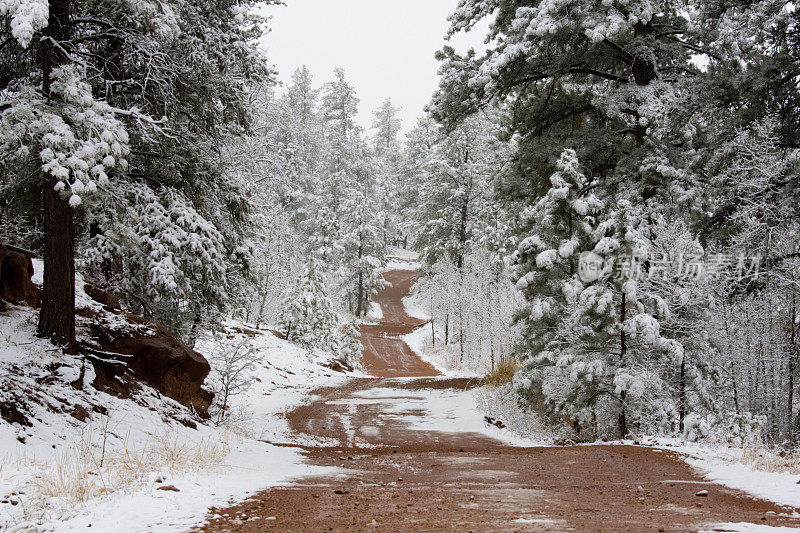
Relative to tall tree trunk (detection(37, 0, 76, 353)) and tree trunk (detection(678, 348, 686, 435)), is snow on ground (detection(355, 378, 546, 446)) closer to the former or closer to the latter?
tree trunk (detection(678, 348, 686, 435))

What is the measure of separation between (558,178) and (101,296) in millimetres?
9430

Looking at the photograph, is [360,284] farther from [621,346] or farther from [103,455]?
[103,455]

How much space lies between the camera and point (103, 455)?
595 centimetres

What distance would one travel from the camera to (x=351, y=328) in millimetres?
33281

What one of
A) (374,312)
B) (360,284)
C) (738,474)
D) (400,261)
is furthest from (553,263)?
(400,261)

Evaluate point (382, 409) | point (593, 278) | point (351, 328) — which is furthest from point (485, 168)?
point (593, 278)

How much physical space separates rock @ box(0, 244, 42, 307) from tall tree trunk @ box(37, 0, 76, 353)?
137cm

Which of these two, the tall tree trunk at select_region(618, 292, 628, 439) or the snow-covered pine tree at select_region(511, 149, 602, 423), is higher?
the snow-covered pine tree at select_region(511, 149, 602, 423)

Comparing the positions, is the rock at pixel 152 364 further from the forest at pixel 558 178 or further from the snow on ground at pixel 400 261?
the snow on ground at pixel 400 261

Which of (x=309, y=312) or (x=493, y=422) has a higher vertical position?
(x=309, y=312)

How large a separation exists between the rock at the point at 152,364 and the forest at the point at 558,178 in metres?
0.56

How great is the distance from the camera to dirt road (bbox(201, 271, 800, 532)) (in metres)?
4.46

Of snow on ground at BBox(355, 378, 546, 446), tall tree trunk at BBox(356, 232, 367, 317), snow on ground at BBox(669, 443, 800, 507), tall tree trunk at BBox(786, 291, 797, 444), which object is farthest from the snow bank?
tall tree trunk at BBox(356, 232, 367, 317)

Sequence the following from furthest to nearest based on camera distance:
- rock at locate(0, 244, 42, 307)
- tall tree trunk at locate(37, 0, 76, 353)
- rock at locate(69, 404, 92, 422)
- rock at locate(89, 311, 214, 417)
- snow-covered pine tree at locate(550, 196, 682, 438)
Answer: snow-covered pine tree at locate(550, 196, 682, 438) < rock at locate(0, 244, 42, 307) < rock at locate(89, 311, 214, 417) < tall tree trunk at locate(37, 0, 76, 353) < rock at locate(69, 404, 92, 422)
